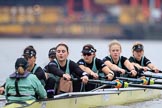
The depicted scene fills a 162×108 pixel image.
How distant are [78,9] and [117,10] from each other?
14.1ft

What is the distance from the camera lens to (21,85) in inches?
357

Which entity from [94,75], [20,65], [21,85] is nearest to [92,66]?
[94,75]

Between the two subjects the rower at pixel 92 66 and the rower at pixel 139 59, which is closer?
the rower at pixel 92 66

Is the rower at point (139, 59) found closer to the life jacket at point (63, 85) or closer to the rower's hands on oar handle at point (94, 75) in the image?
the rower's hands on oar handle at point (94, 75)

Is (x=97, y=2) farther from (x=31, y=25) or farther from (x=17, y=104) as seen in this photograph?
(x=17, y=104)

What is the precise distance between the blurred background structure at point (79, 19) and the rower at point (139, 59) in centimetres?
3752

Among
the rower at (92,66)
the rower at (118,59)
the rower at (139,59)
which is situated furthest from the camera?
the rower at (139,59)

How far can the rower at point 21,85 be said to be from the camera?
8961 mm

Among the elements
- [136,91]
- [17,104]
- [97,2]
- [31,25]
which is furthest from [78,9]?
[17,104]

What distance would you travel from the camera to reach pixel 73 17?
57.8 metres

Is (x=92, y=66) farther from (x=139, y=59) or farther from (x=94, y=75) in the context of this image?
(x=139, y=59)

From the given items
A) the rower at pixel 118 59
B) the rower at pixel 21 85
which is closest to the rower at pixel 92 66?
the rower at pixel 118 59

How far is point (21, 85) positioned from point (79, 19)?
158 ft

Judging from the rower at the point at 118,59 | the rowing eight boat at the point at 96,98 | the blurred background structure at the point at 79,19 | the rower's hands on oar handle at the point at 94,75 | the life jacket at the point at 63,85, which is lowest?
the rowing eight boat at the point at 96,98
